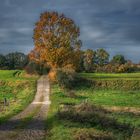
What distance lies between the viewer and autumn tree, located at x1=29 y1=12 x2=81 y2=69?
92.1 metres

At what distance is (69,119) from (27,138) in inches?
323

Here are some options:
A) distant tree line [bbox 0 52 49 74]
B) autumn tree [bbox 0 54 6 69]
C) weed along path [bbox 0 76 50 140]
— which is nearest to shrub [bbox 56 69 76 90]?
weed along path [bbox 0 76 50 140]

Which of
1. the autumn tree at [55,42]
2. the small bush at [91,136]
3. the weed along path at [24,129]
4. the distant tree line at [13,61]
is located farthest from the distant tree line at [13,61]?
the small bush at [91,136]

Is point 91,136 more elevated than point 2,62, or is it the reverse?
point 2,62

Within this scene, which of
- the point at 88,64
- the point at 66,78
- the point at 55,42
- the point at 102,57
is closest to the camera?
the point at 66,78

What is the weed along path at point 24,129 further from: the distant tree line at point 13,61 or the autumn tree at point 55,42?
the distant tree line at point 13,61

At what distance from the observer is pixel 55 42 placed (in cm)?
9275

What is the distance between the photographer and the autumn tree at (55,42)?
9206 cm

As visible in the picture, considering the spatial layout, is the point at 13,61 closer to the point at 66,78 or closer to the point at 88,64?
the point at 88,64

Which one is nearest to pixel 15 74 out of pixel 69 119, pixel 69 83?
pixel 69 83

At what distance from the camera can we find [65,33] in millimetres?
93375

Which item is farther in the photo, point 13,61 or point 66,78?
point 13,61

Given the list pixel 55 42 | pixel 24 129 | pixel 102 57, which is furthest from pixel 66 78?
pixel 102 57

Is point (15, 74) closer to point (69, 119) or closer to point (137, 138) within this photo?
point (69, 119)
